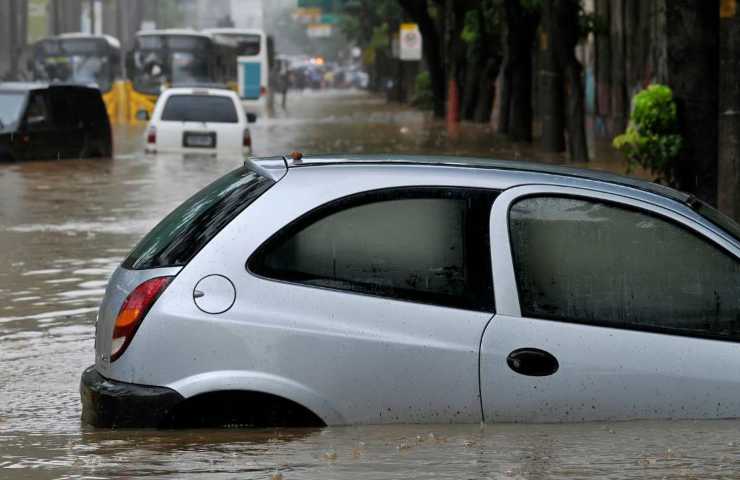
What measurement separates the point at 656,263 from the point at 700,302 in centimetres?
22

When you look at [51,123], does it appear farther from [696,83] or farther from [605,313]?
[605,313]

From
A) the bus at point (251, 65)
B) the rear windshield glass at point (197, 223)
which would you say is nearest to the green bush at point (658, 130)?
the rear windshield glass at point (197, 223)

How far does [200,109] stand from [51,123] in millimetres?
2620

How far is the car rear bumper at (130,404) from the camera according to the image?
6.16 meters

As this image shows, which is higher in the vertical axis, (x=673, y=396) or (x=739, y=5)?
(x=739, y=5)

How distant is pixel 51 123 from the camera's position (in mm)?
Result: 29672

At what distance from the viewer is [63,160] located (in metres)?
29.8

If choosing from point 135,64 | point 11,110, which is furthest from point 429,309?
point 135,64

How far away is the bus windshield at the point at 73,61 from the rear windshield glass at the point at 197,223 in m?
49.5

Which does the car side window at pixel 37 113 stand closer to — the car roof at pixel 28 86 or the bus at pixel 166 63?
the car roof at pixel 28 86

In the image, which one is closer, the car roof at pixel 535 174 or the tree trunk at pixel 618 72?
the car roof at pixel 535 174

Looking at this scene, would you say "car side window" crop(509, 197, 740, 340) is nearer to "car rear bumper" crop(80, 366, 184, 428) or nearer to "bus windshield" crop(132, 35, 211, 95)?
"car rear bumper" crop(80, 366, 184, 428)

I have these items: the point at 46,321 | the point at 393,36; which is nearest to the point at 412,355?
the point at 46,321

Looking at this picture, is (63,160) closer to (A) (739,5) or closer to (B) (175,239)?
(A) (739,5)
